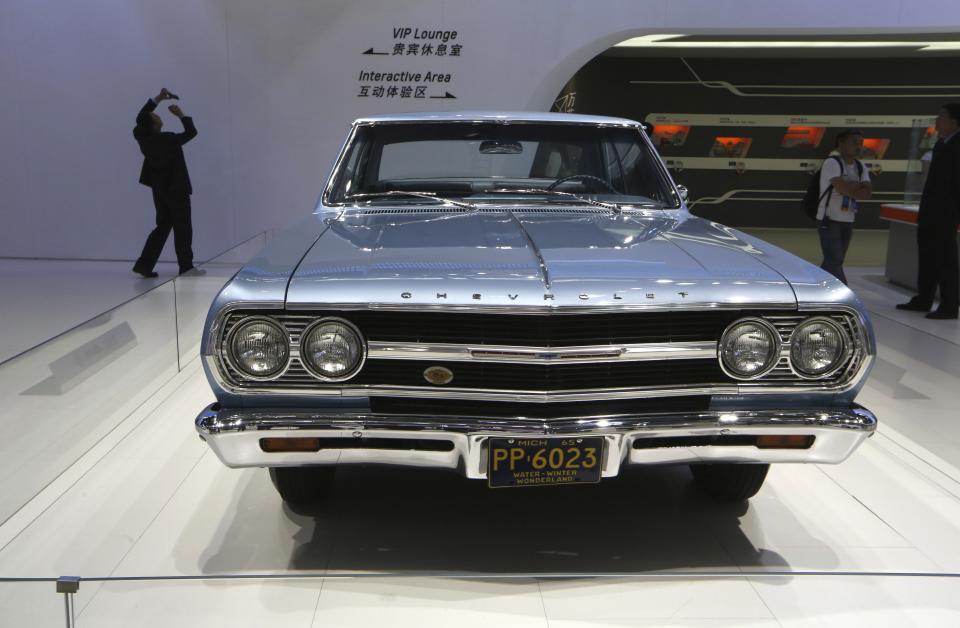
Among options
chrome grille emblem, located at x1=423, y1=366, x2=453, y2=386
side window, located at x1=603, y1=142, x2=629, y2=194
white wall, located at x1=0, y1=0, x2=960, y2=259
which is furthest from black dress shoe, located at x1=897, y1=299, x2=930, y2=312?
chrome grille emblem, located at x1=423, y1=366, x2=453, y2=386

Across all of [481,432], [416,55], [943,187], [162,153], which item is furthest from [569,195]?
[162,153]

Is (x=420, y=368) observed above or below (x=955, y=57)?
below

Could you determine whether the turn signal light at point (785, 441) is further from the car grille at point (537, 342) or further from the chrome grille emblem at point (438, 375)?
the chrome grille emblem at point (438, 375)

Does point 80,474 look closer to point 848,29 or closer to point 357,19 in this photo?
point 357,19

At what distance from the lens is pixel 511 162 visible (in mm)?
3844

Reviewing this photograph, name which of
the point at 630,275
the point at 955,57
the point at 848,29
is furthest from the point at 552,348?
the point at 955,57

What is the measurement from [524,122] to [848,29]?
20.1 ft

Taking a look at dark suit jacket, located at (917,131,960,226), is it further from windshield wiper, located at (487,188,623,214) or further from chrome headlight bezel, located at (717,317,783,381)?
chrome headlight bezel, located at (717,317,783,381)

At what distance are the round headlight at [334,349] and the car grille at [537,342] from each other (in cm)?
3

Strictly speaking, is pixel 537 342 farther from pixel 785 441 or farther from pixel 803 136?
pixel 803 136

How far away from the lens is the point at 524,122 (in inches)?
149

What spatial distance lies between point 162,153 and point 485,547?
633cm

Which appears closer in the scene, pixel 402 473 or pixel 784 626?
pixel 784 626

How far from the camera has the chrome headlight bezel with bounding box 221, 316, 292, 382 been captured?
2.42 metres
